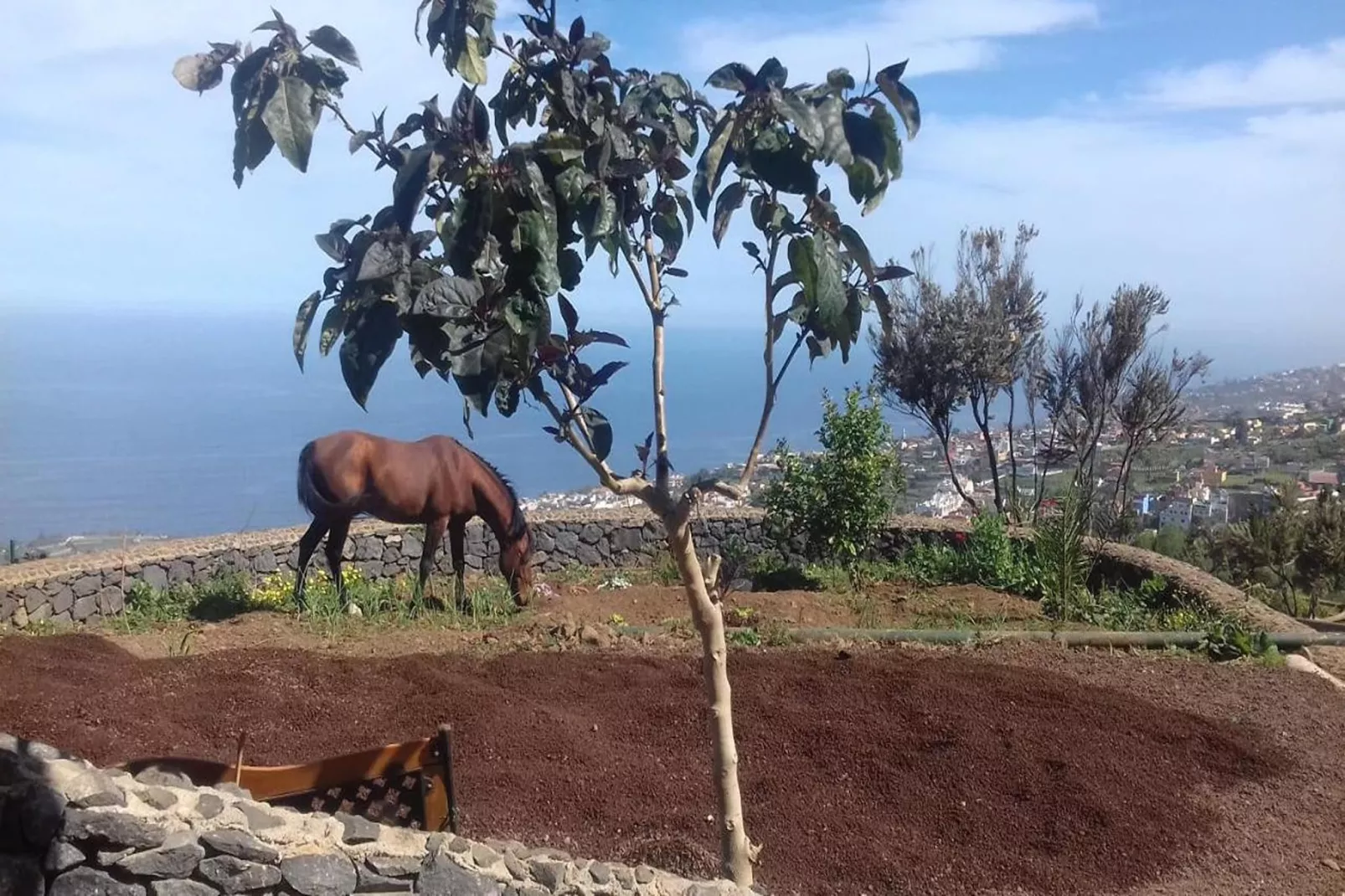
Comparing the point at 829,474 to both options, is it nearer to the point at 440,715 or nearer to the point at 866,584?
the point at 866,584

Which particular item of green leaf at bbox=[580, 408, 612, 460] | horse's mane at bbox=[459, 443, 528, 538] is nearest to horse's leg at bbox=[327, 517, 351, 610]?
horse's mane at bbox=[459, 443, 528, 538]

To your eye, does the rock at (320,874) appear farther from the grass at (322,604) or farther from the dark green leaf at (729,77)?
the grass at (322,604)

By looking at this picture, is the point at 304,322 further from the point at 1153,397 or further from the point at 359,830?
the point at 1153,397

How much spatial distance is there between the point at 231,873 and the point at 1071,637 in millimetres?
6774

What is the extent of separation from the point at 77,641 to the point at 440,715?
10.8ft

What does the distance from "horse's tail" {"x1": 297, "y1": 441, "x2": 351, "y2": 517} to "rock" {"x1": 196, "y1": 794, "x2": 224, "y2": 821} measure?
21.6 ft

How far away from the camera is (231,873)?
10.5 ft

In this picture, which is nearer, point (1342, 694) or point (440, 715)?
point (440, 715)

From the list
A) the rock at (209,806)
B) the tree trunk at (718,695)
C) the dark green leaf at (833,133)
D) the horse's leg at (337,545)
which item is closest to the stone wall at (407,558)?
the horse's leg at (337,545)

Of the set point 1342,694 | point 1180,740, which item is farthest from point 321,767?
point 1342,694

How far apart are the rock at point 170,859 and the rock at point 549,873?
953 mm

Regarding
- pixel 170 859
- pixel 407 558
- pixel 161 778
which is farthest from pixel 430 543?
pixel 170 859

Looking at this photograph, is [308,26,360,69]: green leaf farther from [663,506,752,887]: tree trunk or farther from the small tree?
the small tree

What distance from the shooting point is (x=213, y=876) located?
10.5 ft
